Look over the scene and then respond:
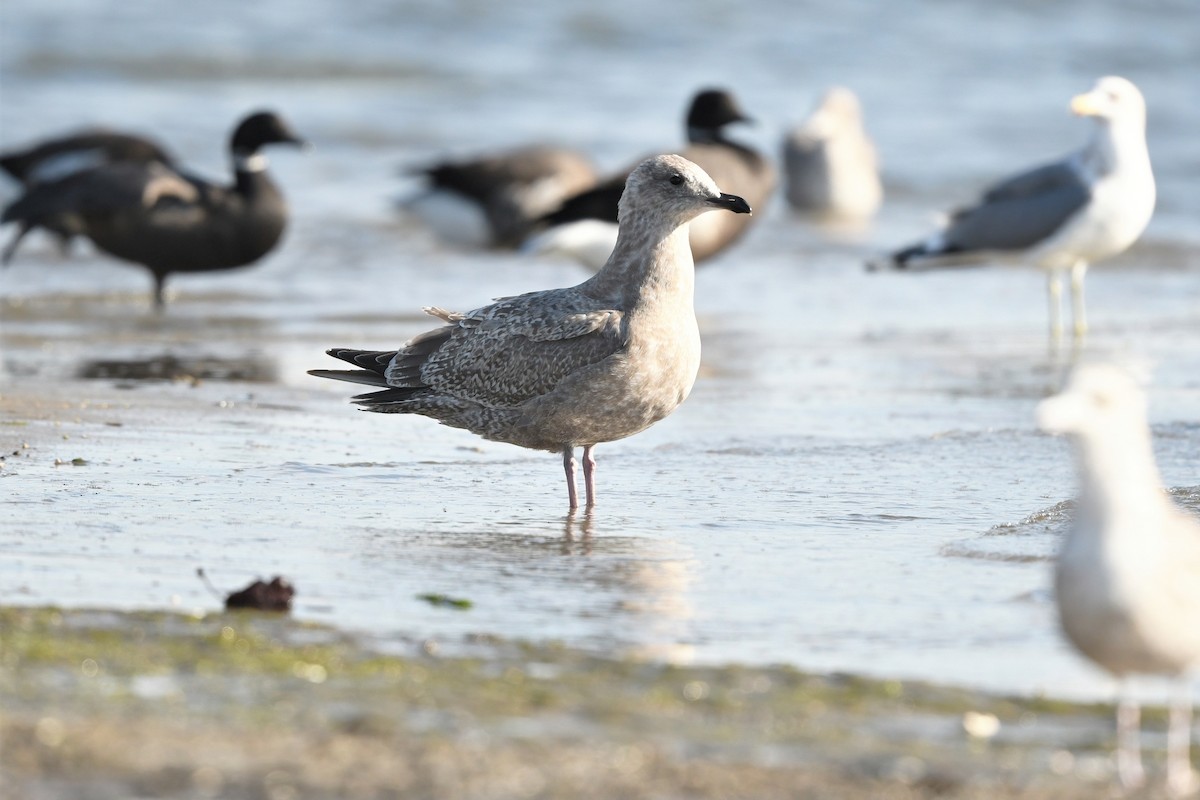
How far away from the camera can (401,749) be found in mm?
3617

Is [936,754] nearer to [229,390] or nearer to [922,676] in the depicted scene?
[922,676]

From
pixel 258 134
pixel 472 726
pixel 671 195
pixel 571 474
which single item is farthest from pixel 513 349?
pixel 258 134

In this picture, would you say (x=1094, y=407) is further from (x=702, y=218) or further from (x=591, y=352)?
(x=702, y=218)

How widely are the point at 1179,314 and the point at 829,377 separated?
10.8 feet

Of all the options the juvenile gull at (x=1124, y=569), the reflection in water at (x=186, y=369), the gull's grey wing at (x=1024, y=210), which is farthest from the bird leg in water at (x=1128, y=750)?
the gull's grey wing at (x=1024, y=210)

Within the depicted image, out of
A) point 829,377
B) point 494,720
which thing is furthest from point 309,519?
point 829,377

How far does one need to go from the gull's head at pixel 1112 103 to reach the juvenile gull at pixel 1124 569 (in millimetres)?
6993

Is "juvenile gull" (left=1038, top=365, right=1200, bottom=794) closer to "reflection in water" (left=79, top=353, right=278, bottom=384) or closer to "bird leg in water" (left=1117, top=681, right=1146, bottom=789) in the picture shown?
"bird leg in water" (left=1117, top=681, right=1146, bottom=789)

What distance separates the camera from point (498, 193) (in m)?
14.2

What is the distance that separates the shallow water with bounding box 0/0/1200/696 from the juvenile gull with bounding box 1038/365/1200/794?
1.90ft

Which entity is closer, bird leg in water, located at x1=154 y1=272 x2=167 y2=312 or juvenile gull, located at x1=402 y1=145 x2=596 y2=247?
bird leg in water, located at x1=154 y1=272 x2=167 y2=312

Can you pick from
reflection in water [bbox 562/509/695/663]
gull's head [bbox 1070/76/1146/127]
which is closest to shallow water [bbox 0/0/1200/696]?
reflection in water [bbox 562/509/695/663]

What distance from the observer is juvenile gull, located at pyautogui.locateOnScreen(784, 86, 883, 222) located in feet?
54.4

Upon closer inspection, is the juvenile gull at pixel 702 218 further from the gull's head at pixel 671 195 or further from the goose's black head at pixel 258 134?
the gull's head at pixel 671 195
